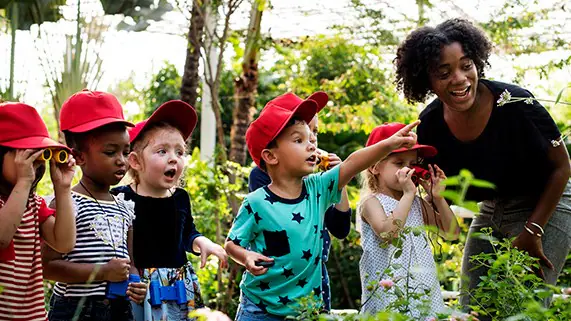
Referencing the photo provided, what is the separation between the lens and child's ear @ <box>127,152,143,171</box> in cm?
A: 361

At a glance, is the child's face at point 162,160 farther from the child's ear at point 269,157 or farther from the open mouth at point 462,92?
the open mouth at point 462,92

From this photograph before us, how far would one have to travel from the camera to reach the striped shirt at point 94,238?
3.14 metres

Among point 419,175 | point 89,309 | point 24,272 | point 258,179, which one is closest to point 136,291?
point 89,309

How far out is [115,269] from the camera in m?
3.04

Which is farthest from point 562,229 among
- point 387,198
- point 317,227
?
point 317,227

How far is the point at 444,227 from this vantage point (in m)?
3.87

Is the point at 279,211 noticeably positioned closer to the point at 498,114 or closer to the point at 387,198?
the point at 387,198

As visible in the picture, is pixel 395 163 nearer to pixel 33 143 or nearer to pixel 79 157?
pixel 79 157

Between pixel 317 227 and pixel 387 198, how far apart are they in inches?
19.7

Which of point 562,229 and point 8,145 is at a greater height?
point 8,145

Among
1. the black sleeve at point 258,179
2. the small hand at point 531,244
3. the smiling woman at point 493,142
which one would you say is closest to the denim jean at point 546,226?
the smiling woman at point 493,142

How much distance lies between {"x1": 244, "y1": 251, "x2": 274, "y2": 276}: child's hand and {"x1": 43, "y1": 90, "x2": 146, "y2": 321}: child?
0.37 m

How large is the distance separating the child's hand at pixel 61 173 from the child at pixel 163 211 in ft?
1.72

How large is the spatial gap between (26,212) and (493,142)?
1.94 metres
